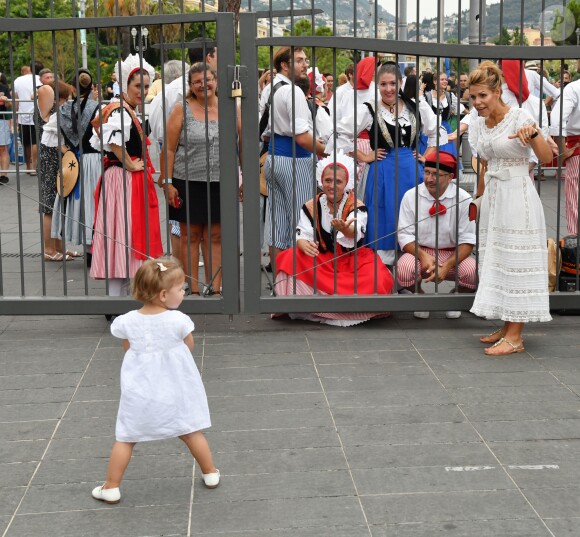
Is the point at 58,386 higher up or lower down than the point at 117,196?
lower down

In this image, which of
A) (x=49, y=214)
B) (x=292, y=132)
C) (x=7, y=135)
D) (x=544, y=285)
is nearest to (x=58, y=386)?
(x=292, y=132)

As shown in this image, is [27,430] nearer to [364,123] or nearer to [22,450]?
[22,450]

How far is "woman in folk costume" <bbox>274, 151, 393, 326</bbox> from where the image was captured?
24.1 ft

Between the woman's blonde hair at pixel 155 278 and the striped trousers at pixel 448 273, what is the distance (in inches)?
127

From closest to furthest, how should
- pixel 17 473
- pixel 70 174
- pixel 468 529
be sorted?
pixel 468 529 → pixel 17 473 → pixel 70 174

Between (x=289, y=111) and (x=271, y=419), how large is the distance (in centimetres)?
277

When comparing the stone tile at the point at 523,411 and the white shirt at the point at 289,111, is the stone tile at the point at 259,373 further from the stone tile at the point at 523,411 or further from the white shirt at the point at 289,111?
the white shirt at the point at 289,111

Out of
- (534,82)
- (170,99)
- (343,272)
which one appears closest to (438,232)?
(343,272)

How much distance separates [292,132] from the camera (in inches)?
286

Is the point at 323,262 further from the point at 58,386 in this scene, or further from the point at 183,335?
the point at 183,335

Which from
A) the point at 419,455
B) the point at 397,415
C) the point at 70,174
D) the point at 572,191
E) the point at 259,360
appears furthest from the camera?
the point at 70,174

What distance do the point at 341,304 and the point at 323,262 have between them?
1.25ft

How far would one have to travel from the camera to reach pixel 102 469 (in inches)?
187

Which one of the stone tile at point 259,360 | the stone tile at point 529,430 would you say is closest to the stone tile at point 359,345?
the stone tile at point 259,360
